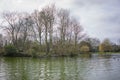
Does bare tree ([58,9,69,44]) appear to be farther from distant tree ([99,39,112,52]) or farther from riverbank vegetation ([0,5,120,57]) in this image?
distant tree ([99,39,112,52])

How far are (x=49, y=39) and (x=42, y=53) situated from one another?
4.96 m

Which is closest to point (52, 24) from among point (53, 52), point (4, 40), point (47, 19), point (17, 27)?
point (47, 19)

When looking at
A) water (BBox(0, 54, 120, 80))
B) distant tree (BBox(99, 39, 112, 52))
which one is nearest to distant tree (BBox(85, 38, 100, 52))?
distant tree (BBox(99, 39, 112, 52))

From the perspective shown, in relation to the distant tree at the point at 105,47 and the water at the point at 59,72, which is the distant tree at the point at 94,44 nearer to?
the distant tree at the point at 105,47

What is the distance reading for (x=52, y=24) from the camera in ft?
204

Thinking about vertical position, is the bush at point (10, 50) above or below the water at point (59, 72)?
above

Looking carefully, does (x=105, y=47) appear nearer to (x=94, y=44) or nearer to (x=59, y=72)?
(x=94, y=44)

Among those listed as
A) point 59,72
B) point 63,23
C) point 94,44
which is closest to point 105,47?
point 94,44

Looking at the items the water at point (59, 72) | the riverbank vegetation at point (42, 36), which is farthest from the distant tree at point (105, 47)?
the water at point (59, 72)

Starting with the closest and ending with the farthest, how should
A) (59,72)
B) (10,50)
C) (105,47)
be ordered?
1. (59,72)
2. (10,50)
3. (105,47)

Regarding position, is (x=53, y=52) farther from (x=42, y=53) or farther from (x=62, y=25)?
A: (x=62, y=25)

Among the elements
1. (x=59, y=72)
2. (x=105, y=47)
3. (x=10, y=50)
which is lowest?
(x=59, y=72)

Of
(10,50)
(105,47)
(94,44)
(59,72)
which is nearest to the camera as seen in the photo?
(59,72)

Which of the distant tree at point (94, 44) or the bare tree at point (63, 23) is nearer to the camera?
the bare tree at point (63, 23)
